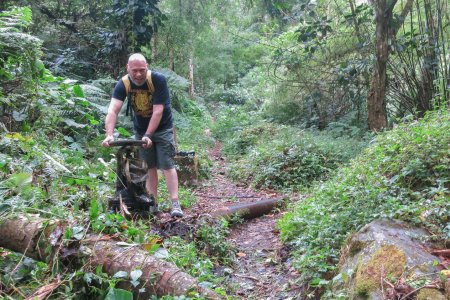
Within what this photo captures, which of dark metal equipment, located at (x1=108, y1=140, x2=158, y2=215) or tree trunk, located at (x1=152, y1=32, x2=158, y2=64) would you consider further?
tree trunk, located at (x1=152, y1=32, x2=158, y2=64)

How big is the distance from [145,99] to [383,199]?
2989 millimetres

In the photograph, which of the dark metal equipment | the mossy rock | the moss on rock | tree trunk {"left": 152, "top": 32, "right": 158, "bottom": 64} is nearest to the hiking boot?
the dark metal equipment

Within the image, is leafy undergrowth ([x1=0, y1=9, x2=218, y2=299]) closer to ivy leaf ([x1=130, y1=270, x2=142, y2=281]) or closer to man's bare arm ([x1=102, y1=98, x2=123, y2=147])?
ivy leaf ([x1=130, y1=270, x2=142, y2=281])

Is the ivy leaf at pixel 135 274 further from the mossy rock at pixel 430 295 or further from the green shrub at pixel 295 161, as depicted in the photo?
the green shrub at pixel 295 161

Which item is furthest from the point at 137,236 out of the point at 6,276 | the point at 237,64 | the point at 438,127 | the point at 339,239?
the point at 237,64

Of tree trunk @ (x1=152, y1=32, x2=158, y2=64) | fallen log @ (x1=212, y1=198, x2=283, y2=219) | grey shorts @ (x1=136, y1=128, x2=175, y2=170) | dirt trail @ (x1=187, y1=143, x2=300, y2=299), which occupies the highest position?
tree trunk @ (x1=152, y1=32, x2=158, y2=64)

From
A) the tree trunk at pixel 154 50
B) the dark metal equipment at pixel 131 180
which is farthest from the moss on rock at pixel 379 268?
the tree trunk at pixel 154 50

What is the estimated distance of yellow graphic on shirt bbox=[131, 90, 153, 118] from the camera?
5141 mm

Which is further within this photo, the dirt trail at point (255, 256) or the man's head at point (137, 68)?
the man's head at point (137, 68)

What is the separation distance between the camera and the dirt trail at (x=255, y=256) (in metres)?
3.86

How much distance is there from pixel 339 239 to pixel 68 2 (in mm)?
11295

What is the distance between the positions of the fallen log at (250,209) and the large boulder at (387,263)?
2577 mm

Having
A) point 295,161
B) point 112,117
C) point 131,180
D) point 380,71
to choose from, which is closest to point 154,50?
point 295,161

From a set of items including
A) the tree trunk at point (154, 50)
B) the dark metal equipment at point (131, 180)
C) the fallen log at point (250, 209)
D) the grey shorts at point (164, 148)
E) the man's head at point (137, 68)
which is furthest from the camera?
the tree trunk at point (154, 50)
